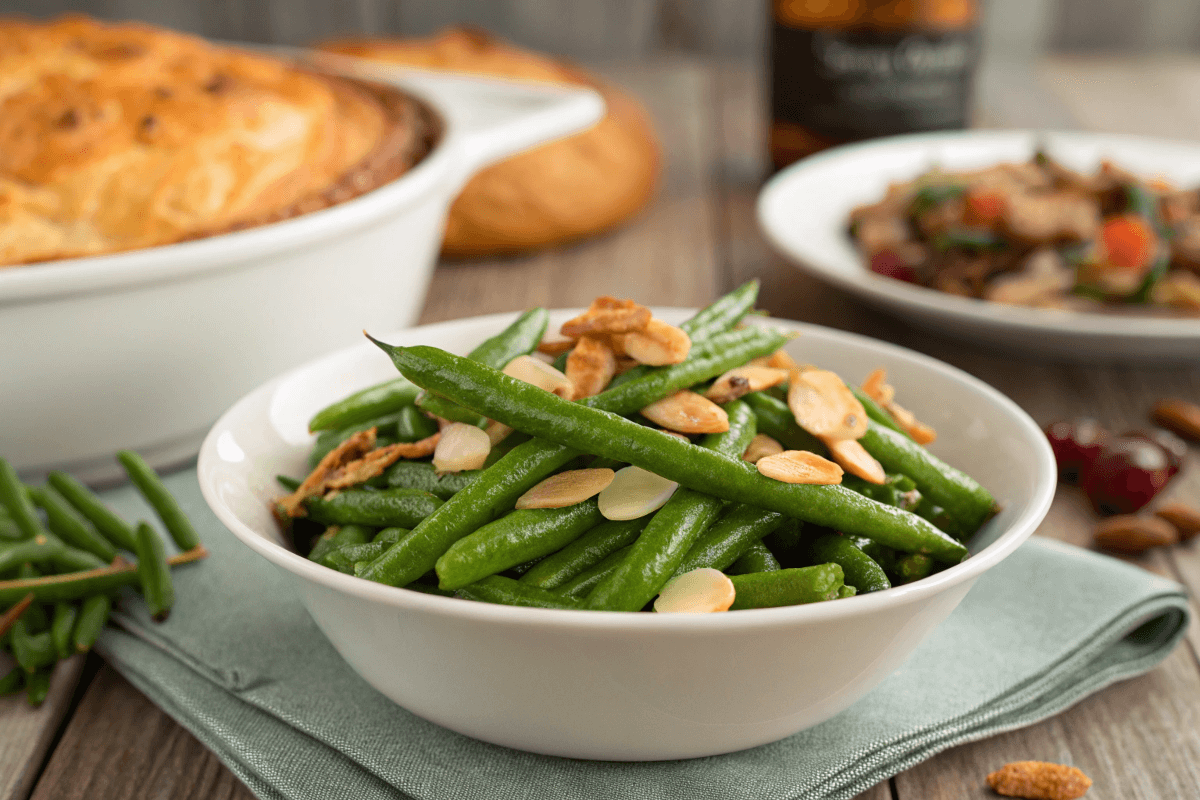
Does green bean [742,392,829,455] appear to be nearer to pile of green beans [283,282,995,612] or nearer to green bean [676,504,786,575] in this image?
pile of green beans [283,282,995,612]

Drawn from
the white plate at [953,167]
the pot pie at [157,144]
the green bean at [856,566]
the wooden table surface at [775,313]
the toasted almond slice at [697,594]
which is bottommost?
the wooden table surface at [775,313]

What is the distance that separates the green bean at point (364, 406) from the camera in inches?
57.8

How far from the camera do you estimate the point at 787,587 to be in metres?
1.12

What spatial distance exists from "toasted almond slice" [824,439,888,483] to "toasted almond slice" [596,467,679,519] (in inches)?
8.1

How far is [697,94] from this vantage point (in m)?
4.78

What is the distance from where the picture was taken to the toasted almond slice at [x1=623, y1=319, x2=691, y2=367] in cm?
134

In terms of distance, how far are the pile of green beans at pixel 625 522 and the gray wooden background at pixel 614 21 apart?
3.97 meters

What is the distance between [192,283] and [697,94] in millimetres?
3439

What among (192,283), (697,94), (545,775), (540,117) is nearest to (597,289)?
(540,117)

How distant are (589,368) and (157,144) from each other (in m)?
1.06

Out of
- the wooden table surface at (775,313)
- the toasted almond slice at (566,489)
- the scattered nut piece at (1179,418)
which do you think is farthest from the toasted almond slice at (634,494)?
the scattered nut piece at (1179,418)

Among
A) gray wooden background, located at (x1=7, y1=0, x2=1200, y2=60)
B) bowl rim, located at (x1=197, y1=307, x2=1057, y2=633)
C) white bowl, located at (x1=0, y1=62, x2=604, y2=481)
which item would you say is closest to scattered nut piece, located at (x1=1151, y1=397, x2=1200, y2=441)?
bowl rim, located at (x1=197, y1=307, x2=1057, y2=633)

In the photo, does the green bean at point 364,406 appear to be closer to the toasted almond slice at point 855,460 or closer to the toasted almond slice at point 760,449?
the toasted almond slice at point 760,449

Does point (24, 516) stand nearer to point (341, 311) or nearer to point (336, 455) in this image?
point (336, 455)
